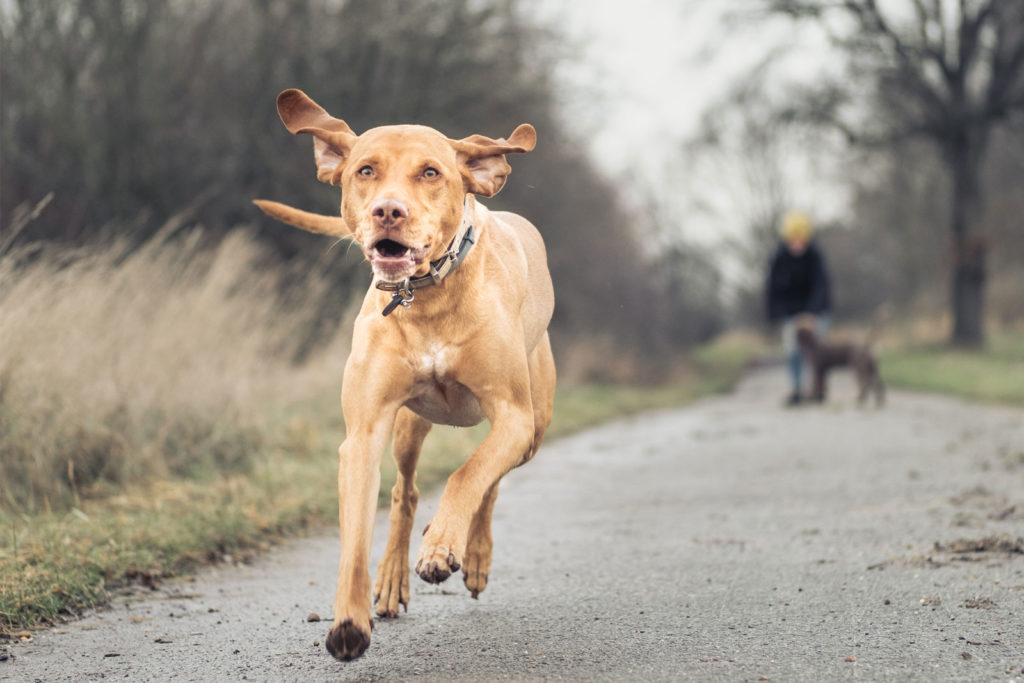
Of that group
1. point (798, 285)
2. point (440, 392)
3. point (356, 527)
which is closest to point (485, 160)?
point (440, 392)

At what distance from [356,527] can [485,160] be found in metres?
1.14

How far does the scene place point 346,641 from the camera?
2770mm

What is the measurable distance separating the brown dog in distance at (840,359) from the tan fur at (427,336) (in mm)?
10814

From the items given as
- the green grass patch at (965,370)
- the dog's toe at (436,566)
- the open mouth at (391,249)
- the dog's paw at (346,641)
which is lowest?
the green grass patch at (965,370)

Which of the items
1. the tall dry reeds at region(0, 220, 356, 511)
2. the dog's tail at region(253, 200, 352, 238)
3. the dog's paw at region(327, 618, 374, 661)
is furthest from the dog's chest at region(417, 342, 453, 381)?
the tall dry reeds at region(0, 220, 356, 511)

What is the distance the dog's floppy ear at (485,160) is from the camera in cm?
324

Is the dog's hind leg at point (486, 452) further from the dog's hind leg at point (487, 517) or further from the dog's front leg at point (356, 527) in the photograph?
the dog's hind leg at point (487, 517)

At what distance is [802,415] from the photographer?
12.5m

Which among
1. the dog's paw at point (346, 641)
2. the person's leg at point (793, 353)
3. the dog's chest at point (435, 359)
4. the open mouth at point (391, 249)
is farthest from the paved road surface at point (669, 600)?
the person's leg at point (793, 353)

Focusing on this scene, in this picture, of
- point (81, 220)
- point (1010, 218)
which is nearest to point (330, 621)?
point (81, 220)

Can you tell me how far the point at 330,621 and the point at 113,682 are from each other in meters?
0.88

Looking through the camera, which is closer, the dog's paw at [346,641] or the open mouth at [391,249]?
the dog's paw at [346,641]

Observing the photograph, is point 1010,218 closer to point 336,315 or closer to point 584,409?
point 584,409

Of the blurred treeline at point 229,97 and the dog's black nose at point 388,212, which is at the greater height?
the blurred treeline at point 229,97
